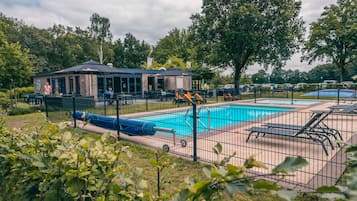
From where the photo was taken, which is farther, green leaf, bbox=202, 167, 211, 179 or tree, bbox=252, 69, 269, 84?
tree, bbox=252, 69, 269, 84

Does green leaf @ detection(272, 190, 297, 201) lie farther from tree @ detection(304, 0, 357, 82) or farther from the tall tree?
the tall tree

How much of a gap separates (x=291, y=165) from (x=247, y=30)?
2125cm

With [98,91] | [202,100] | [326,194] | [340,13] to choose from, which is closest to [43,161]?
[326,194]

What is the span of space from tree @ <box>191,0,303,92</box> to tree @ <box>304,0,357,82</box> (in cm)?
681

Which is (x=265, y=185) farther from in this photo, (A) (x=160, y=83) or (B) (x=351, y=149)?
(A) (x=160, y=83)

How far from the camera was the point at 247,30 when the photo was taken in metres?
20.1

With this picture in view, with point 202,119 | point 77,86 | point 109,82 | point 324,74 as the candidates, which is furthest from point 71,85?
point 324,74

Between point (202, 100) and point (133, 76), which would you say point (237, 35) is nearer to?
point (202, 100)

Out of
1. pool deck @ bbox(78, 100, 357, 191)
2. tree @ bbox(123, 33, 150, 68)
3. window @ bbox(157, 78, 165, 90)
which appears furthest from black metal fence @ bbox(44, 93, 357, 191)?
tree @ bbox(123, 33, 150, 68)

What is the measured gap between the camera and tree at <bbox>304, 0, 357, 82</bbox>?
2539 cm

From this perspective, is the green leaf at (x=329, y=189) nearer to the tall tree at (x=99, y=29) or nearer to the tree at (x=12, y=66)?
the tree at (x=12, y=66)

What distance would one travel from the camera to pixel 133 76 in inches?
808

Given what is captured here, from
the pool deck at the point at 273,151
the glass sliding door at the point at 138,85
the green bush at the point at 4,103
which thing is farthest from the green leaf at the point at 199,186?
the glass sliding door at the point at 138,85

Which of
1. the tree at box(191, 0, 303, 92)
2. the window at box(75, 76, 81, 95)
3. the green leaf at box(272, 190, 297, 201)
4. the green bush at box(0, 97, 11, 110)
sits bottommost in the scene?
the green bush at box(0, 97, 11, 110)
